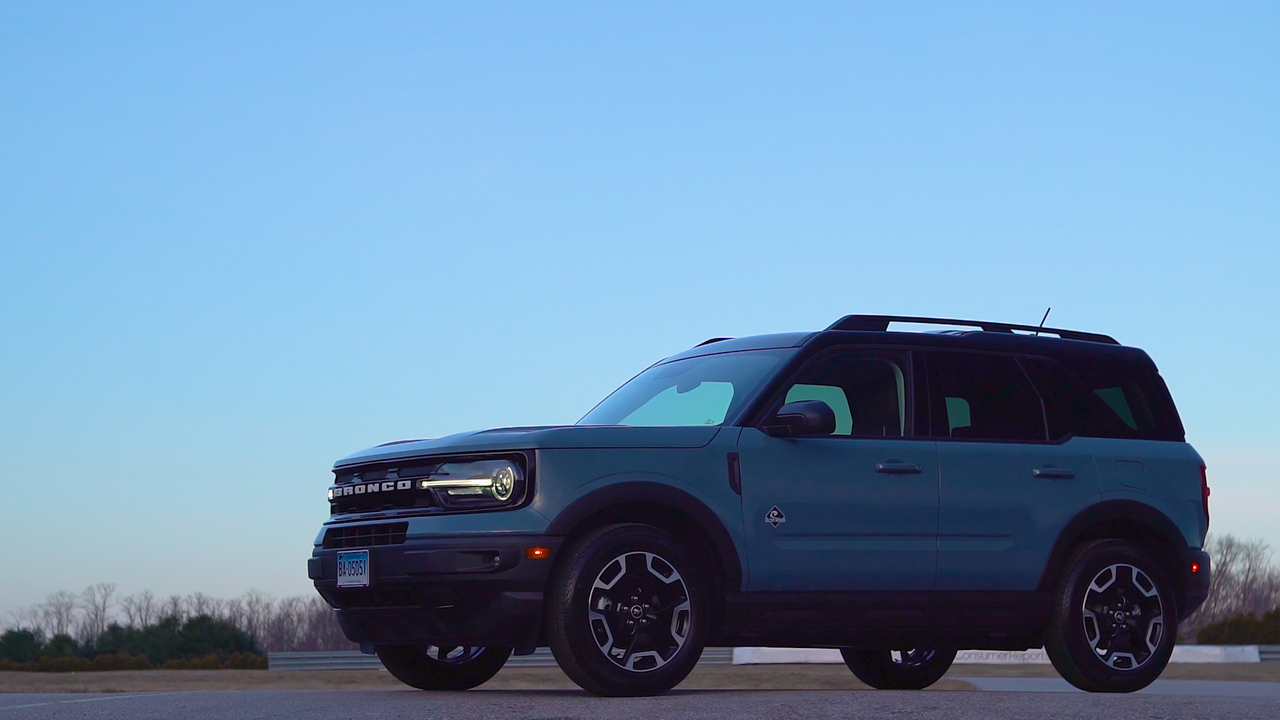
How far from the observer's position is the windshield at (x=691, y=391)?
827cm

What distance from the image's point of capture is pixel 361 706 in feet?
23.1

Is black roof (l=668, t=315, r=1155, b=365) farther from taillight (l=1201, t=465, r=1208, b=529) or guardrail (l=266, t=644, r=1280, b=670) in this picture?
guardrail (l=266, t=644, r=1280, b=670)

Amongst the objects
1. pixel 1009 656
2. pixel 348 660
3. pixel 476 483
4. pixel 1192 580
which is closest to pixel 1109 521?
pixel 1192 580

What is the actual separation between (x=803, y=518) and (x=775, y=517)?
18 centimetres

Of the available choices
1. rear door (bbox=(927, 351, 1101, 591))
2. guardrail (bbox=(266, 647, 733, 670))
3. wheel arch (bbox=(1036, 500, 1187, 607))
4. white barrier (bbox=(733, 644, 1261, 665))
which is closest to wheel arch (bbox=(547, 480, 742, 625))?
rear door (bbox=(927, 351, 1101, 591))

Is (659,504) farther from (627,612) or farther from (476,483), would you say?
(476,483)

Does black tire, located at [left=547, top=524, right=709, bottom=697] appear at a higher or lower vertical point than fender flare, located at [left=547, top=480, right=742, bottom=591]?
lower

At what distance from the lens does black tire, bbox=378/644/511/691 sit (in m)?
8.80

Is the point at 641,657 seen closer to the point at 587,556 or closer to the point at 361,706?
the point at 587,556

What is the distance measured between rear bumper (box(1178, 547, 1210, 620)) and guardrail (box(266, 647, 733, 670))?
120ft

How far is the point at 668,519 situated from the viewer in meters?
7.69

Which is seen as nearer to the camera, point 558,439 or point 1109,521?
point 558,439

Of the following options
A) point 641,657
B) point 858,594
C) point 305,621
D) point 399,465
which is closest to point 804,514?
point 858,594

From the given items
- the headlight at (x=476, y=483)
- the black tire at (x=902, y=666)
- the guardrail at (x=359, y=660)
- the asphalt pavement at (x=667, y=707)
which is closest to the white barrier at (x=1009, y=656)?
the guardrail at (x=359, y=660)
